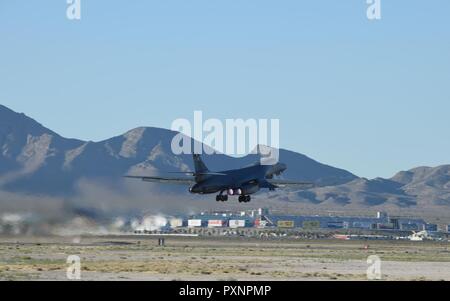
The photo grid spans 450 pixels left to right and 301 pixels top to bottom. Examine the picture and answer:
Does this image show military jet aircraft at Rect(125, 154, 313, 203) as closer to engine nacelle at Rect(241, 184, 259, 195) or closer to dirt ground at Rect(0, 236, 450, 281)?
engine nacelle at Rect(241, 184, 259, 195)

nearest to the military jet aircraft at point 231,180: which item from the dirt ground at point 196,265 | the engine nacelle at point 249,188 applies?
the engine nacelle at point 249,188

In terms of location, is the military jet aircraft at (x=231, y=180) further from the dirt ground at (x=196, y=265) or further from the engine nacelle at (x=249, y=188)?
the dirt ground at (x=196, y=265)

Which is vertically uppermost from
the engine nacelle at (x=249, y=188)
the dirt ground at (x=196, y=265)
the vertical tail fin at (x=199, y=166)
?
the vertical tail fin at (x=199, y=166)

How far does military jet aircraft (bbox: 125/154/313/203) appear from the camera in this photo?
14225 cm

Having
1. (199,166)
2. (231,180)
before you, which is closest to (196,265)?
(231,180)

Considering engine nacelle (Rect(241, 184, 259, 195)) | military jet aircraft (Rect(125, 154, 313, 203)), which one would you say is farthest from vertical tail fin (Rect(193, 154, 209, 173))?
engine nacelle (Rect(241, 184, 259, 195))

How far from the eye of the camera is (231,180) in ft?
471

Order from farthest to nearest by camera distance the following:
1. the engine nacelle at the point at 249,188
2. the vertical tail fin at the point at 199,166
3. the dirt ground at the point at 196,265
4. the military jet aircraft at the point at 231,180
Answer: the engine nacelle at the point at 249,188
the vertical tail fin at the point at 199,166
the military jet aircraft at the point at 231,180
the dirt ground at the point at 196,265

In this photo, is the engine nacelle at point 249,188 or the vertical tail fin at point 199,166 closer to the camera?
the vertical tail fin at point 199,166

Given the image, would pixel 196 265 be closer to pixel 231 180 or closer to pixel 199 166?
pixel 231 180

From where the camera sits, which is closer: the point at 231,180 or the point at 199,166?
the point at 231,180

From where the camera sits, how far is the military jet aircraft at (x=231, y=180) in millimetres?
142250

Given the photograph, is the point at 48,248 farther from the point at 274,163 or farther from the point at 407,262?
the point at 407,262

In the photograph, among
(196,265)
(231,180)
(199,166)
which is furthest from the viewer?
(199,166)
